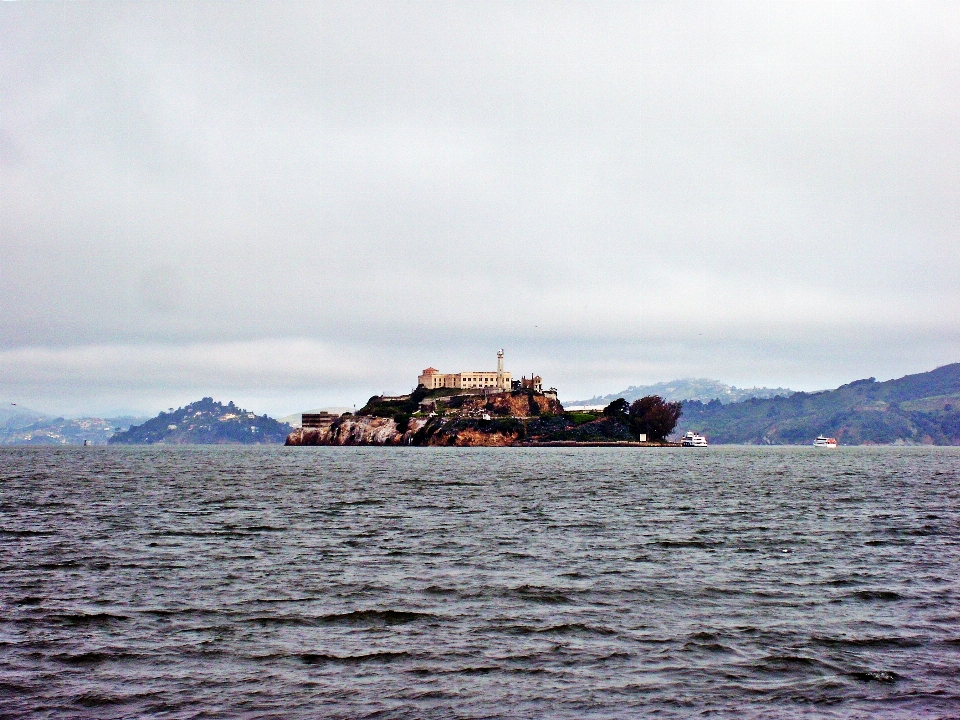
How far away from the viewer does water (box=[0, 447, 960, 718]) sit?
20234 millimetres

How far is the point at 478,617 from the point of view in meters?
28.0

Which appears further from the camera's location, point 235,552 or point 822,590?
point 235,552

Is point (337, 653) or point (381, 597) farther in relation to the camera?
point (381, 597)

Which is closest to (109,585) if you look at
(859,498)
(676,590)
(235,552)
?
(235,552)

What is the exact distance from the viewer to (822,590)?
3275 cm

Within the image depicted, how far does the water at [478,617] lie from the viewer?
20234 millimetres

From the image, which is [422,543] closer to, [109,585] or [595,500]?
[109,585]

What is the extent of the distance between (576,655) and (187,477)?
332 feet

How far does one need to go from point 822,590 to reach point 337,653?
18632mm

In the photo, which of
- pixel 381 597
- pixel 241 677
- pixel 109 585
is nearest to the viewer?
pixel 241 677

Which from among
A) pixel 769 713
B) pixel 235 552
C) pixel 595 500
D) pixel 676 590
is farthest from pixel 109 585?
pixel 595 500

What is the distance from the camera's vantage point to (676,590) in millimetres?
32531

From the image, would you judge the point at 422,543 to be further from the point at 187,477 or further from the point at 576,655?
the point at 187,477

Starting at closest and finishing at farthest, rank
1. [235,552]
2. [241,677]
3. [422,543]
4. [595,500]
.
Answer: [241,677] → [235,552] → [422,543] → [595,500]
